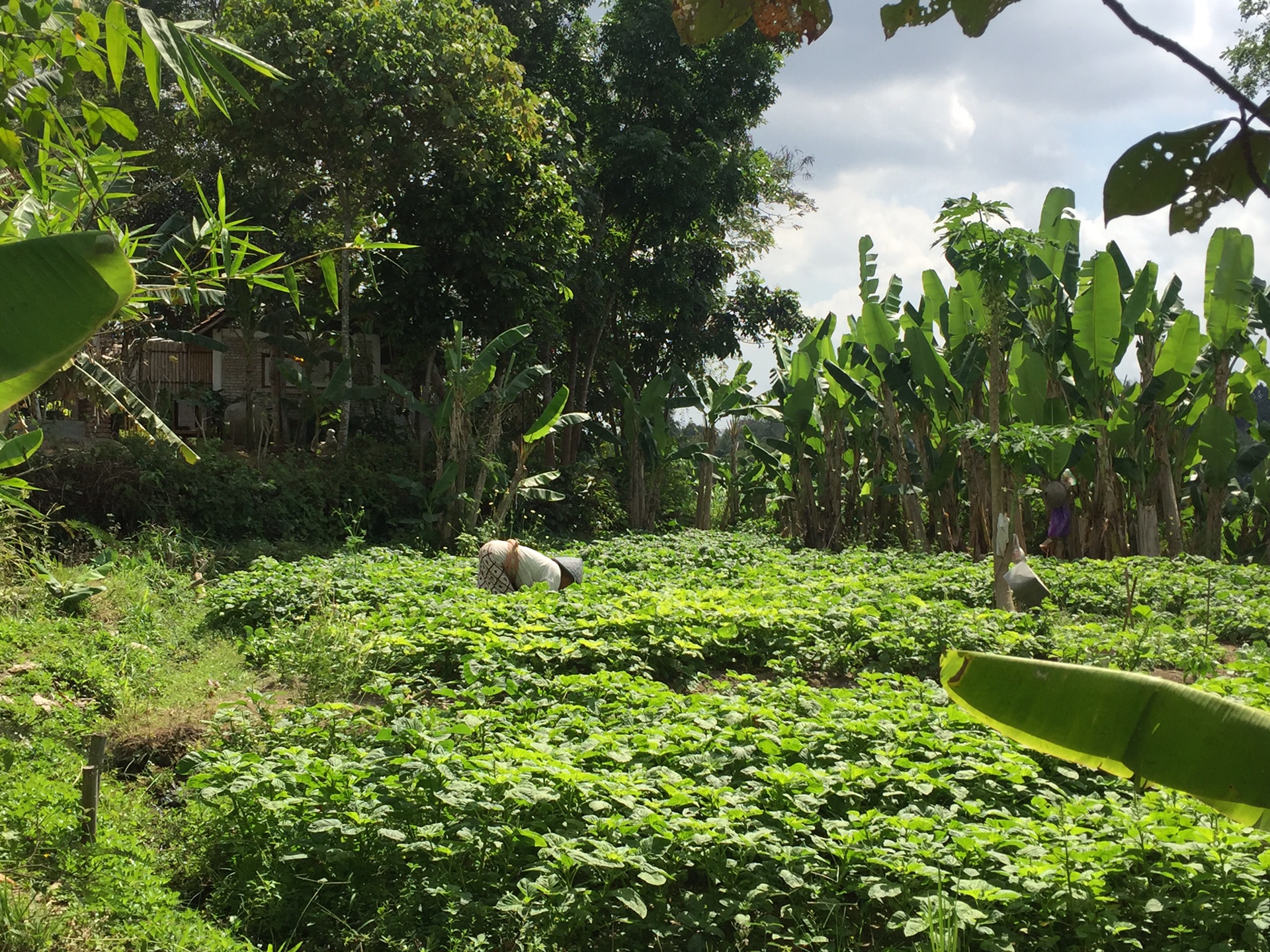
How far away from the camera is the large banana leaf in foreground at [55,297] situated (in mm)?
1726

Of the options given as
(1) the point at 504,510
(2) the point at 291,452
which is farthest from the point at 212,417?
(1) the point at 504,510

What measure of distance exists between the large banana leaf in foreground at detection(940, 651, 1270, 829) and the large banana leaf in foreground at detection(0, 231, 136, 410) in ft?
5.01

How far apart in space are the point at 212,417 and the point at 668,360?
7985 millimetres

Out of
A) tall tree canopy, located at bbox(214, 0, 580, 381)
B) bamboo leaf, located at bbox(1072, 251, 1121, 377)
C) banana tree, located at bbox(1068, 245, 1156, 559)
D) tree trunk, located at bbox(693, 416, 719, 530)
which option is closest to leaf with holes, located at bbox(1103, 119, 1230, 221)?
banana tree, located at bbox(1068, 245, 1156, 559)

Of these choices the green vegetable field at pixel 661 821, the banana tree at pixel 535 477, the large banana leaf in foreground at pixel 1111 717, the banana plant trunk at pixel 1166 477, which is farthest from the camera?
the banana tree at pixel 535 477

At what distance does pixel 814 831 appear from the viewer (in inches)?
133

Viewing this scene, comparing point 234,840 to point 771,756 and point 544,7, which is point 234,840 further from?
point 544,7

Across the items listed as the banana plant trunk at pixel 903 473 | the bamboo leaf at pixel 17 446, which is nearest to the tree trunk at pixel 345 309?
the banana plant trunk at pixel 903 473

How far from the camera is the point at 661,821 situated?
2971 millimetres

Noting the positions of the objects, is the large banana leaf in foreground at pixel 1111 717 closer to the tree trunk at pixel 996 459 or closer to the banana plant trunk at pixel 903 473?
the tree trunk at pixel 996 459

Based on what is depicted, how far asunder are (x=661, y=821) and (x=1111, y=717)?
1.82m

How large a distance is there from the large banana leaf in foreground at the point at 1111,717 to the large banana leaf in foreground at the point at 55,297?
5.01ft

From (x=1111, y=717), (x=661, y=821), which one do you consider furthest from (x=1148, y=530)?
(x=1111, y=717)

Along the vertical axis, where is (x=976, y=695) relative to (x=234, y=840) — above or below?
above
